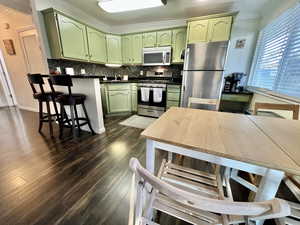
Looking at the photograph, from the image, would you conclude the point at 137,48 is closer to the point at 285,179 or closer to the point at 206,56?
the point at 206,56

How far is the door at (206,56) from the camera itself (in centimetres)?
250

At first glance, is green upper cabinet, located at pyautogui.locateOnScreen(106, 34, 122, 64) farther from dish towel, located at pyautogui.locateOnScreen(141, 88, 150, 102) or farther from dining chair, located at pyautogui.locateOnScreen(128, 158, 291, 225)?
dining chair, located at pyautogui.locateOnScreen(128, 158, 291, 225)

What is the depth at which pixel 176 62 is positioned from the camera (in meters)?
3.37

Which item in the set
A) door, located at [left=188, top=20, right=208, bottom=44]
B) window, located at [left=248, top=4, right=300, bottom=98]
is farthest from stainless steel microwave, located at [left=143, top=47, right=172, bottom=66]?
window, located at [left=248, top=4, right=300, bottom=98]

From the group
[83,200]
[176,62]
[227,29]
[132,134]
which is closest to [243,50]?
[227,29]

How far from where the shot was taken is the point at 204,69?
2.66 metres

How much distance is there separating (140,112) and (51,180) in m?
2.47

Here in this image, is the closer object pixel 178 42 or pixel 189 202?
pixel 189 202

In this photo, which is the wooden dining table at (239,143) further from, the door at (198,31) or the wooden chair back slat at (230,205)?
the door at (198,31)

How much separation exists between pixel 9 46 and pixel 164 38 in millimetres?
4309

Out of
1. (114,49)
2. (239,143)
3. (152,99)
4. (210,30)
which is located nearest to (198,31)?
(210,30)

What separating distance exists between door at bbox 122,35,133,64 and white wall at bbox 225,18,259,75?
2605 millimetres

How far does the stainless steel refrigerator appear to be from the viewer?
2.53 metres

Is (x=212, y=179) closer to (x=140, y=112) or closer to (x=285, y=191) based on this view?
(x=285, y=191)
